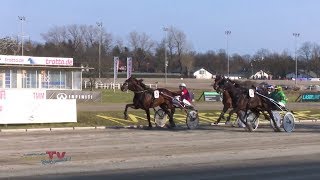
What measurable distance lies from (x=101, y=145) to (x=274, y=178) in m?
8.23

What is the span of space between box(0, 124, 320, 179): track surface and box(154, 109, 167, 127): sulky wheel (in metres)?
1.29

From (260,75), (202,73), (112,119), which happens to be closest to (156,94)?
(112,119)

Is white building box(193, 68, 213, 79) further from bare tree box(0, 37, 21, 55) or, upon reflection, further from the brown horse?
the brown horse

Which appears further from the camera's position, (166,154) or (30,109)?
(30,109)

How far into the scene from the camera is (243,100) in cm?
2397

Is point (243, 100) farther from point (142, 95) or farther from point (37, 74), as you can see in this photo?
point (37, 74)

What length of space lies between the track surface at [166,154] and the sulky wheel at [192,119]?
1.06m

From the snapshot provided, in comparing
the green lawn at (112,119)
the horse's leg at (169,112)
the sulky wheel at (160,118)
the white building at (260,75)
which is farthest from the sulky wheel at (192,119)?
the white building at (260,75)

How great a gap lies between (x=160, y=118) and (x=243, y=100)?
180 inches

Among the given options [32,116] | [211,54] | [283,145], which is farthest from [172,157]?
[211,54]

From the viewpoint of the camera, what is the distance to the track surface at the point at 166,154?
1223 cm

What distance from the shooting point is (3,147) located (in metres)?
17.9

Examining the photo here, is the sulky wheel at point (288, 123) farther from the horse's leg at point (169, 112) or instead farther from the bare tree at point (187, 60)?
the bare tree at point (187, 60)

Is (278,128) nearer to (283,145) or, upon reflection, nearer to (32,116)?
(283,145)
